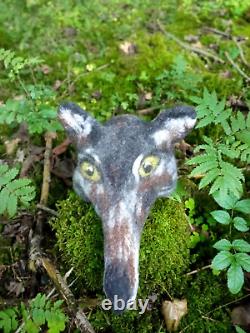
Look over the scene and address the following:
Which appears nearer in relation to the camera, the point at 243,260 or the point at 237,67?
the point at 243,260

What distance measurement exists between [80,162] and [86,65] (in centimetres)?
259

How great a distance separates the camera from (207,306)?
10.7 ft

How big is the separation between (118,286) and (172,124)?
1.10m

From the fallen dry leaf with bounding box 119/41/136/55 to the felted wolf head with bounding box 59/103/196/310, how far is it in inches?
101

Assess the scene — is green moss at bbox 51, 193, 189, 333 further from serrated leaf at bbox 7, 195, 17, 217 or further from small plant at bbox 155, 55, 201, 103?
small plant at bbox 155, 55, 201, 103

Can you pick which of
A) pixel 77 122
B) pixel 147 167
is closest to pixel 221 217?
pixel 147 167

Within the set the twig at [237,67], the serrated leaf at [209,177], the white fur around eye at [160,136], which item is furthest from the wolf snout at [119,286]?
the twig at [237,67]

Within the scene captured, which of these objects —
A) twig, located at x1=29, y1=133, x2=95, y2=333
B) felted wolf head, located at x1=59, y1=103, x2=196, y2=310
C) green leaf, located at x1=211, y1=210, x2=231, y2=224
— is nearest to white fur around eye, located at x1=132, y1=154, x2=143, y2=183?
felted wolf head, located at x1=59, y1=103, x2=196, y2=310

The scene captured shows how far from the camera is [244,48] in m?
5.43

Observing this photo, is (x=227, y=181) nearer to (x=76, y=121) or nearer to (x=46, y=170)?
(x=76, y=121)

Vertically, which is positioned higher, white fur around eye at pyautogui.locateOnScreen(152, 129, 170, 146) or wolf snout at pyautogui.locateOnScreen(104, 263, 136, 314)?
white fur around eye at pyautogui.locateOnScreen(152, 129, 170, 146)

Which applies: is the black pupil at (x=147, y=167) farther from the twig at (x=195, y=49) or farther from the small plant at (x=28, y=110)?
the twig at (x=195, y=49)

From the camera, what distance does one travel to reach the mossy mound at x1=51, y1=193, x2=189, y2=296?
319 centimetres

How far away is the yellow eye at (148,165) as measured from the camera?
2797 mm
